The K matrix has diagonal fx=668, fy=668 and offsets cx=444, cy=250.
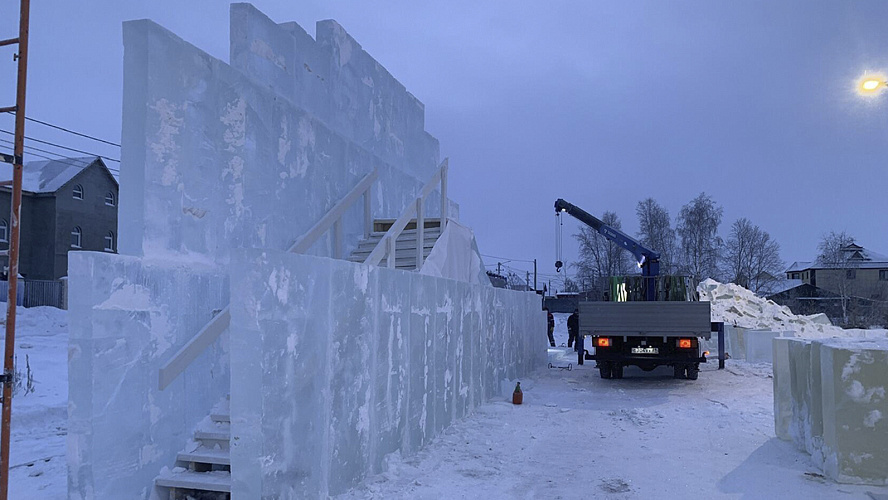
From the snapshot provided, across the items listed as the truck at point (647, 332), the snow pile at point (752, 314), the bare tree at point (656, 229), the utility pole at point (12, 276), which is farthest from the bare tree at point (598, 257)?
the utility pole at point (12, 276)

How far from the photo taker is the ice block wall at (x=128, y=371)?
16.5ft

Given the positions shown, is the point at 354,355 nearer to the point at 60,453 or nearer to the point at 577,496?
the point at 577,496

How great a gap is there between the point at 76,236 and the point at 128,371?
3288 cm

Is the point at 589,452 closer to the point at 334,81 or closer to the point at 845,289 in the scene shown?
the point at 334,81

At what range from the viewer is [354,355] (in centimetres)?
587

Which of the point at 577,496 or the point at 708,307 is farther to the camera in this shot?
the point at 708,307

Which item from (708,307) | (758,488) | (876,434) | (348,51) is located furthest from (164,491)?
(708,307)

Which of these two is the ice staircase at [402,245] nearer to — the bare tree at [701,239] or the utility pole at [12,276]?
the utility pole at [12,276]

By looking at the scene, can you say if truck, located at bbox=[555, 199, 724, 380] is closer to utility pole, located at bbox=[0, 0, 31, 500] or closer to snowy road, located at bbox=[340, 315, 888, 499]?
snowy road, located at bbox=[340, 315, 888, 499]

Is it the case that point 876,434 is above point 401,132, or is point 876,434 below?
below

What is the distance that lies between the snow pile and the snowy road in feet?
40.6

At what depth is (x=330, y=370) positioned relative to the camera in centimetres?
541

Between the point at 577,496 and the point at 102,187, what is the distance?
36.0 m

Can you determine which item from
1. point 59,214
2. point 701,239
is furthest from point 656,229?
point 59,214
